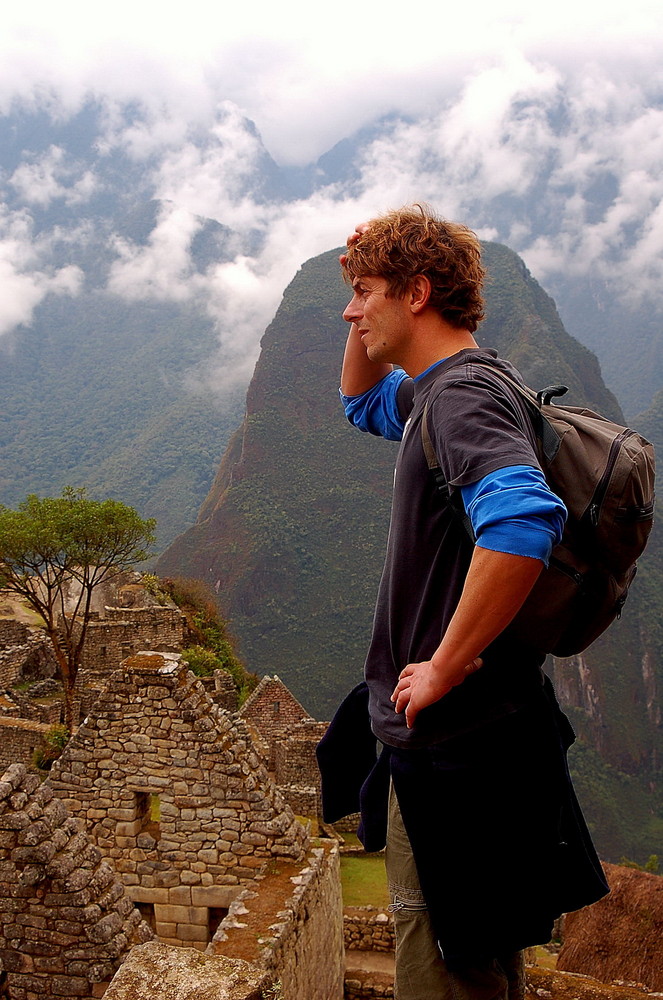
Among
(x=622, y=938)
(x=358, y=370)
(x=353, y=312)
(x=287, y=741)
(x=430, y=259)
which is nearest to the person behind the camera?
(x=430, y=259)

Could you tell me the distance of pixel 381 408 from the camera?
10.7 feet

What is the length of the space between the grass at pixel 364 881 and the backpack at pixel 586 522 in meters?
8.70

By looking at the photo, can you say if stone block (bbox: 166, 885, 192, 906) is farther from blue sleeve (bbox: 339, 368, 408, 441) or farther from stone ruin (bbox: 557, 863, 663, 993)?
stone ruin (bbox: 557, 863, 663, 993)

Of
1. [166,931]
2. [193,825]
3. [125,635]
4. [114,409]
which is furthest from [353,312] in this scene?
[114,409]

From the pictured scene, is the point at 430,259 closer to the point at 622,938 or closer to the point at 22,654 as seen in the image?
the point at 622,938

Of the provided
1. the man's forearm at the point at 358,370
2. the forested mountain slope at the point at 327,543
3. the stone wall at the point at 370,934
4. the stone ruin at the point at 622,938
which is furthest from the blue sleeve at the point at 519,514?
the forested mountain slope at the point at 327,543

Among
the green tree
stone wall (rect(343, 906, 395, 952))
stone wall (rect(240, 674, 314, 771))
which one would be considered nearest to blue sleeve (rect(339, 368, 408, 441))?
stone wall (rect(343, 906, 395, 952))

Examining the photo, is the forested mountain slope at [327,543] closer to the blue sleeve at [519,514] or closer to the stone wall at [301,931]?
the stone wall at [301,931]

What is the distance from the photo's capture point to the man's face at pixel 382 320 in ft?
8.14

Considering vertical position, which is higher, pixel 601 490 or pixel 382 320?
pixel 382 320

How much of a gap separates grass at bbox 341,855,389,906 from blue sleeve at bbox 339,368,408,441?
819cm

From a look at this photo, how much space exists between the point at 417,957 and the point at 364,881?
9.65 m

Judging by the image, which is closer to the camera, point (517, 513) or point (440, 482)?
point (517, 513)

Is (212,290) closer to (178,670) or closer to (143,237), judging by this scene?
(143,237)
